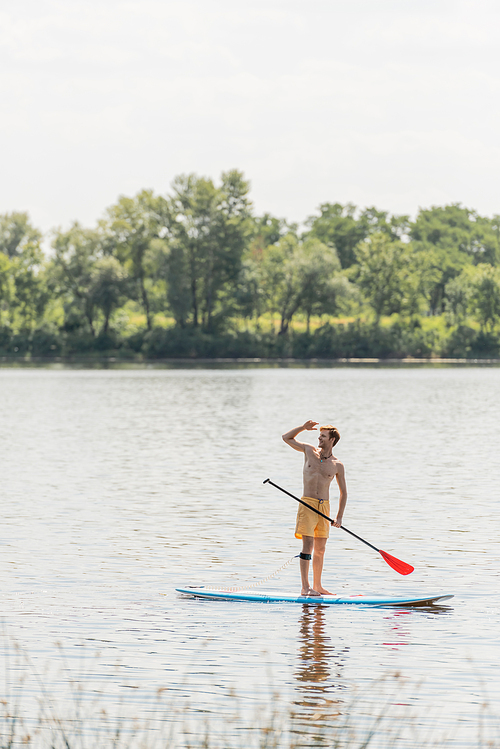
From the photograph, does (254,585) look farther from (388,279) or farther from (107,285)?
(388,279)

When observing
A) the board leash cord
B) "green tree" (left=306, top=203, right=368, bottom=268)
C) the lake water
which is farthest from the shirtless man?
"green tree" (left=306, top=203, right=368, bottom=268)

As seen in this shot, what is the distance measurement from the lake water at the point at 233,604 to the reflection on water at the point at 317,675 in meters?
0.03

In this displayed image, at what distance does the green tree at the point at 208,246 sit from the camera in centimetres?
14900

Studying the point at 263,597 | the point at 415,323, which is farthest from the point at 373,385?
the point at 263,597

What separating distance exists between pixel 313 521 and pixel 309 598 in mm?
1050

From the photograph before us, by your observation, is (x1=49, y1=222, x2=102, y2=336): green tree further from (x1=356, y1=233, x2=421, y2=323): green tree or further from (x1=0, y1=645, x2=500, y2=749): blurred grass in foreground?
(x1=0, y1=645, x2=500, y2=749): blurred grass in foreground

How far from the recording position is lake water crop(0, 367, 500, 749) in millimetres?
10781

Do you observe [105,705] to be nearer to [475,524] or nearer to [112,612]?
[112,612]

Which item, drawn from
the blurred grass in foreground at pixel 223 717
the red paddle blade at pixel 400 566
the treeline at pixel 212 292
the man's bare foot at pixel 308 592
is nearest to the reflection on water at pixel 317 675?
the blurred grass in foreground at pixel 223 717

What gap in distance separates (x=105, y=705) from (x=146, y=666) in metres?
1.42

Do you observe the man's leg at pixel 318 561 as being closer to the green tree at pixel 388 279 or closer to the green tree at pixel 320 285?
the green tree at pixel 320 285

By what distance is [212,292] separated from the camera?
151250 millimetres

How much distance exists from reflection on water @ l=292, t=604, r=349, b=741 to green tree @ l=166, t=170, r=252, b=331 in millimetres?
133909

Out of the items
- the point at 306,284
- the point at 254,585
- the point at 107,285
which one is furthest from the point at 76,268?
the point at 254,585
